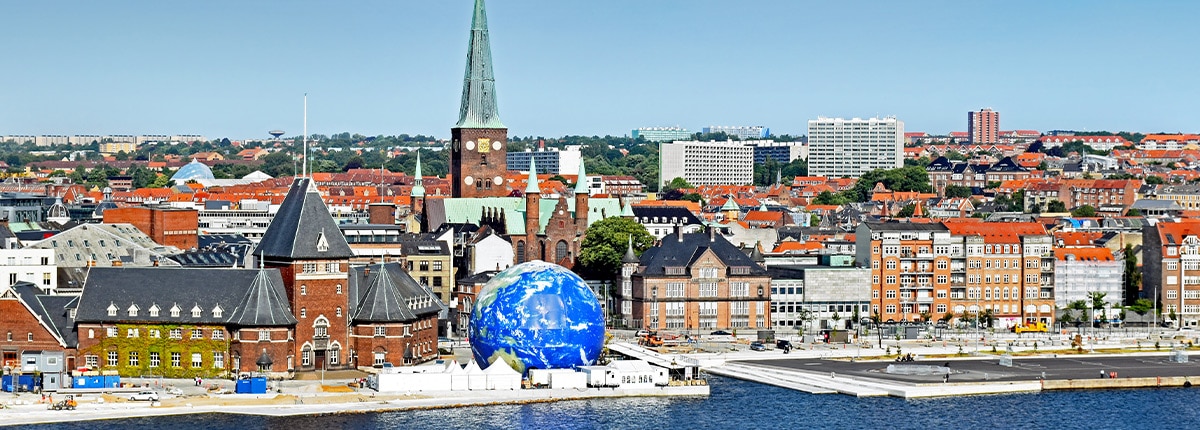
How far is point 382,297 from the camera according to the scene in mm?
99375

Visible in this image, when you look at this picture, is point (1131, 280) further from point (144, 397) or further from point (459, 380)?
point (144, 397)

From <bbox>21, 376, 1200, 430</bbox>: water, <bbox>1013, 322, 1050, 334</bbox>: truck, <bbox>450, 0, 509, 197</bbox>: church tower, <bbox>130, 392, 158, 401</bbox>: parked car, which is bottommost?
<bbox>21, 376, 1200, 430</bbox>: water

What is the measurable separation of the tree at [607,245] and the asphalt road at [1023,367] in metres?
36.6

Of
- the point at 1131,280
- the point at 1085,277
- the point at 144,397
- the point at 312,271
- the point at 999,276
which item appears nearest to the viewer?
the point at 144,397

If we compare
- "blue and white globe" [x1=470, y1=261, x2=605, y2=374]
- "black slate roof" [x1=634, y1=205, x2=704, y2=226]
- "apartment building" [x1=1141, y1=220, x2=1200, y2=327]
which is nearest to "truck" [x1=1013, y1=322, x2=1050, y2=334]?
"apartment building" [x1=1141, y1=220, x2=1200, y2=327]

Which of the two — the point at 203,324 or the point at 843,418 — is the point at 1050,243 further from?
the point at 203,324

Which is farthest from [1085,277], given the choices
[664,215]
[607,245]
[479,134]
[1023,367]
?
[664,215]

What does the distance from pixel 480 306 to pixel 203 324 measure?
12.7 metres

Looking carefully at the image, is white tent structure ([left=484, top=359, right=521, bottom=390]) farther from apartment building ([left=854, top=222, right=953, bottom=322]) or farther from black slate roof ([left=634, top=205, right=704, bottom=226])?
black slate roof ([left=634, top=205, right=704, bottom=226])

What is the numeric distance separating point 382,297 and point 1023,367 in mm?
33880

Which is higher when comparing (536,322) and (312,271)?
(312,271)

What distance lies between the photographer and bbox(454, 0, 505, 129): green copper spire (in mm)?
164375

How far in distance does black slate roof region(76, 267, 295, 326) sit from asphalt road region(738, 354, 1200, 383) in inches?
1058

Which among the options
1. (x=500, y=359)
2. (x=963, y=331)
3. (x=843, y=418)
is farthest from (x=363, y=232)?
(x=843, y=418)
